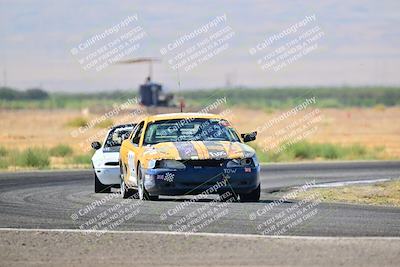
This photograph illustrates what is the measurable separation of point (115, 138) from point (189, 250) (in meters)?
11.6

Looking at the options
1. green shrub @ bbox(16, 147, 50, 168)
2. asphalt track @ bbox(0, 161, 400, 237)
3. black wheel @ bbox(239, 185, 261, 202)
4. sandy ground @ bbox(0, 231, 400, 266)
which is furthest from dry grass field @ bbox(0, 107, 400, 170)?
sandy ground @ bbox(0, 231, 400, 266)

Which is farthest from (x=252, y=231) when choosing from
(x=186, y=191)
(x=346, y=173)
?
(x=346, y=173)

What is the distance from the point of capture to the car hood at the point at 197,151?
19438 mm

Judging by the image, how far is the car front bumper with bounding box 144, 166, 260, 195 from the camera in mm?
19406

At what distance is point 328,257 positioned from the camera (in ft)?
41.6

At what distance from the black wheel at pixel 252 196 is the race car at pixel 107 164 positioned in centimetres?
375

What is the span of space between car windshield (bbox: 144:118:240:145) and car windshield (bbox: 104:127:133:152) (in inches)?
124

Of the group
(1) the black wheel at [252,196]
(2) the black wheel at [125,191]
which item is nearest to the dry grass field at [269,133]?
(2) the black wheel at [125,191]

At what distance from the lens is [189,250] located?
1338cm

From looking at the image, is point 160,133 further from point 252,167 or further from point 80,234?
point 80,234

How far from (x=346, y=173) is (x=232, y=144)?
38.4 ft

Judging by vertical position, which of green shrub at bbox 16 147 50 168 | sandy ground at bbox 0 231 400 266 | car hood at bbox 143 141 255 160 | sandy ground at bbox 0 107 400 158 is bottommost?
sandy ground at bbox 0 107 400 158

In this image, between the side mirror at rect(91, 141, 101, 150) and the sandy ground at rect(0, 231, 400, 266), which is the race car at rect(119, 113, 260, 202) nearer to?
the side mirror at rect(91, 141, 101, 150)

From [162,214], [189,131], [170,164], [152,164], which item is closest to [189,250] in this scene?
[162,214]
